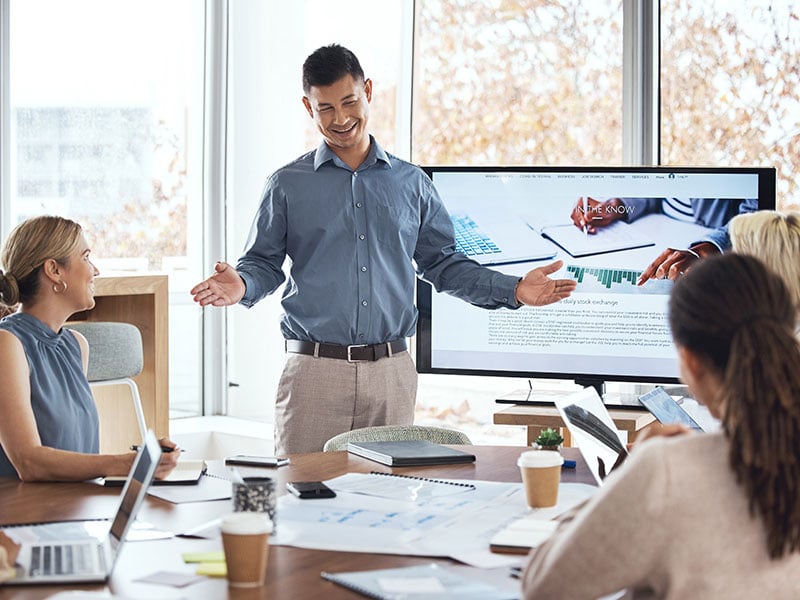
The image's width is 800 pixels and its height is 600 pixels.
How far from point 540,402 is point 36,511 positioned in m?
1.91

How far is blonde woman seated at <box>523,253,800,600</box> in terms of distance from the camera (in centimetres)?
118

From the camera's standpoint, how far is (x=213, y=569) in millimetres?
1614

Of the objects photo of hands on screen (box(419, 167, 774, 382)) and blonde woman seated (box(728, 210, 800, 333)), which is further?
photo of hands on screen (box(419, 167, 774, 382))

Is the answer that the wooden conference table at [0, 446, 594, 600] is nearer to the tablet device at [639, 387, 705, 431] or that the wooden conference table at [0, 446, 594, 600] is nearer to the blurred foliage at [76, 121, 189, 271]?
the tablet device at [639, 387, 705, 431]

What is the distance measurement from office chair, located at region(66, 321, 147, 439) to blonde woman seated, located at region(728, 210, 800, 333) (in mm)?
2661

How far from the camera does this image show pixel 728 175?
3436 millimetres

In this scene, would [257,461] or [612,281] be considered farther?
[612,281]

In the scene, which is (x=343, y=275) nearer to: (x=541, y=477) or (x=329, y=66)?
(x=329, y=66)

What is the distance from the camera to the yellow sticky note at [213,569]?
1598mm

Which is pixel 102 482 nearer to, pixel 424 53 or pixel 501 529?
pixel 501 529

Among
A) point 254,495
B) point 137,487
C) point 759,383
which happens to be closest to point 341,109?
point 254,495

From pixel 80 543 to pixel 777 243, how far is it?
4.25 ft

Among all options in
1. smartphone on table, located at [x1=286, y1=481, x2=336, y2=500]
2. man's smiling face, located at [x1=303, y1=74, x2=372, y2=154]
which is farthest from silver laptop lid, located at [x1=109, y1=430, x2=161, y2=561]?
man's smiling face, located at [x1=303, y1=74, x2=372, y2=154]

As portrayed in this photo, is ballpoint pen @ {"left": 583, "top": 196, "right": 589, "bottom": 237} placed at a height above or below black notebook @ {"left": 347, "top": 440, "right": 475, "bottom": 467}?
above
